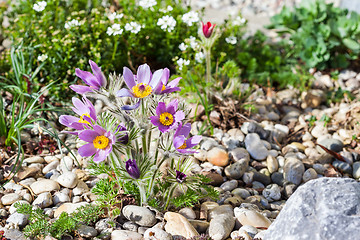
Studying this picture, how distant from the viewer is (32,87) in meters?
3.54

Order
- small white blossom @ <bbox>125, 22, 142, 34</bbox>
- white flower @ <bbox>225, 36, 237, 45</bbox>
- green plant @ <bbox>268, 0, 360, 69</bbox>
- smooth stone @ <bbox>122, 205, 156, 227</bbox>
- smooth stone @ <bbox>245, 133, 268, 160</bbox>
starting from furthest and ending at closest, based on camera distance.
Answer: green plant @ <bbox>268, 0, 360, 69</bbox> → white flower @ <bbox>225, 36, 237, 45</bbox> → small white blossom @ <bbox>125, 22, 142, 34</bbox> → smooth stone @ <bbox>245, 133, 268, 160</bbox> → smooth stone @ <bbox>122, 205, 156, 227</bbox>

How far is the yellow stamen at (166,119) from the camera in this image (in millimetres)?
2051

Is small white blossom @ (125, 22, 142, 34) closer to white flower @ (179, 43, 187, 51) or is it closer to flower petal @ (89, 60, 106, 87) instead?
white flower @ (179, 43, 187, 51)

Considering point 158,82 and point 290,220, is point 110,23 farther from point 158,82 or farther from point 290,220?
point 290,220

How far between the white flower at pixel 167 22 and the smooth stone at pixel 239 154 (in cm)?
124

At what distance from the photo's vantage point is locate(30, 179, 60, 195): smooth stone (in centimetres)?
271

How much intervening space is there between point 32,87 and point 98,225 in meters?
1.63

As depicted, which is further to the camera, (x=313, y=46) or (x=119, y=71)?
(x=313, y=46)

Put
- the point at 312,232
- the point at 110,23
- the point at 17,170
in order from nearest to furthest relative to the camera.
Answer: the point at 312,232, the point at 17,170, the point at 110,23

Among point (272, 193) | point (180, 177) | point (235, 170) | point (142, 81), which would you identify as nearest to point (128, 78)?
point (142, 81)

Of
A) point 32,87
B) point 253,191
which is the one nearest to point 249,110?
point 253,191

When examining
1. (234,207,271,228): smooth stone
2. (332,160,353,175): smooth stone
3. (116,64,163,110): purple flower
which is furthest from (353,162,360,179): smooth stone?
(116,64,163,110): purple flower

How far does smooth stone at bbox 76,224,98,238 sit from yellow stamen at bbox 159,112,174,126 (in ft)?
2.43

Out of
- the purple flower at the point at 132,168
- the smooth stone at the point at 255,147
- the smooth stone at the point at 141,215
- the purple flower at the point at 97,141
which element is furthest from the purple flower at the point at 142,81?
the smooth stone at the point at 255,147
